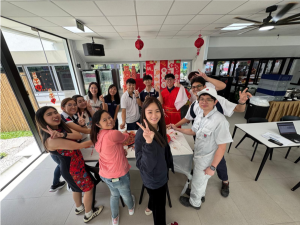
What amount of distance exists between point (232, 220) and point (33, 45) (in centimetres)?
683

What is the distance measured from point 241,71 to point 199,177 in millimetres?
6779

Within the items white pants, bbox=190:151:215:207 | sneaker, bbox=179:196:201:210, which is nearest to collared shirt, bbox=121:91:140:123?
white pants, bbox=190:151:215:207

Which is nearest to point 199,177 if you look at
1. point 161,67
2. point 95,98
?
point 95,98

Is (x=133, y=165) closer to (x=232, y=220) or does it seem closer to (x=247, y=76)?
(x=232, y=220)

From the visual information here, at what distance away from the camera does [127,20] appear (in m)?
2.80

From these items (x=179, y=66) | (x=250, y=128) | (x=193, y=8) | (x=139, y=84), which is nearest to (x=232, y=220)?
(x=250, y=128)

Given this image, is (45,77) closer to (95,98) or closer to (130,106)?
(95,98)

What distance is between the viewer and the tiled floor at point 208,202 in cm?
166

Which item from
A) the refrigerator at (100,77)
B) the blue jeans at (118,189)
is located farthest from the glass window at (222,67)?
the blue jeans at (118,189)

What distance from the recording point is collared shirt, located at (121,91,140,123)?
263cm

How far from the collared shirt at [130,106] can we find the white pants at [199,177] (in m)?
1.59

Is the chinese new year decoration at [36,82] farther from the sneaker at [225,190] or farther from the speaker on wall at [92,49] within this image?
the sneaker at [225,190]

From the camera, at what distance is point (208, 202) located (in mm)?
1857

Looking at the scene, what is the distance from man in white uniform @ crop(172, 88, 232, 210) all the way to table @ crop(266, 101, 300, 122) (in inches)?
165
